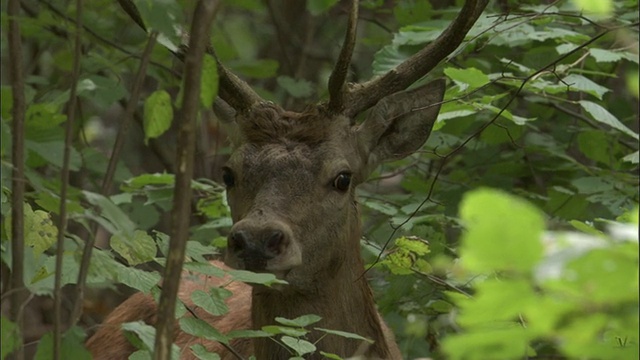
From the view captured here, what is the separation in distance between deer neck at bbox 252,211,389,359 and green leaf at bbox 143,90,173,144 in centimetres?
233

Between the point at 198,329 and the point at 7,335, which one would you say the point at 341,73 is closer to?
the point at 198,329

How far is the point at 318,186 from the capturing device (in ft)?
19.4

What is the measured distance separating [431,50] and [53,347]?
10.7ft

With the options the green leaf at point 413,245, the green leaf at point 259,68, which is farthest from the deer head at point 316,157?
the green leaf at point 259,68

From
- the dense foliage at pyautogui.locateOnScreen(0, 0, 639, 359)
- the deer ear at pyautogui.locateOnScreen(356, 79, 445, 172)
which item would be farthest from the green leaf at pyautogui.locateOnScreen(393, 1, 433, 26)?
the deer ear at pyautogui.locateOnScreen(356, 79, 445, 172)

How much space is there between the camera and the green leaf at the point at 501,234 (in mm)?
1894

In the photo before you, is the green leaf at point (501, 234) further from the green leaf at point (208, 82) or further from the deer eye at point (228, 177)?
the deer eye at point (228, 177)

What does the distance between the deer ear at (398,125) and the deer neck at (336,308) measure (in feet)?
2.08

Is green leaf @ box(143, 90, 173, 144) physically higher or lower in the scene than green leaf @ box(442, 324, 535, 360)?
higher

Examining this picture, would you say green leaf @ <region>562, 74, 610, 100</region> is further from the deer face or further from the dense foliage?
the deer face

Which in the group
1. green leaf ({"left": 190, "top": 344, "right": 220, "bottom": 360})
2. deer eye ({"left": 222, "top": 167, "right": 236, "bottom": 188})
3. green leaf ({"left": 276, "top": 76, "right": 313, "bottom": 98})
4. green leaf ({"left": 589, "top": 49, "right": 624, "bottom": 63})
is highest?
green leaf ({"left": 589, "top": 49, "right": 624, "bottom": 63})

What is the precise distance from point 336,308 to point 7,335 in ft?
9.27

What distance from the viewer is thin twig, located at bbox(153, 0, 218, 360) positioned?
308 cm

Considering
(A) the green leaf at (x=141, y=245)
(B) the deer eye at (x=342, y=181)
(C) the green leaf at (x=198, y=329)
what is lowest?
(B) the deer eye at (x=342, y=181)
